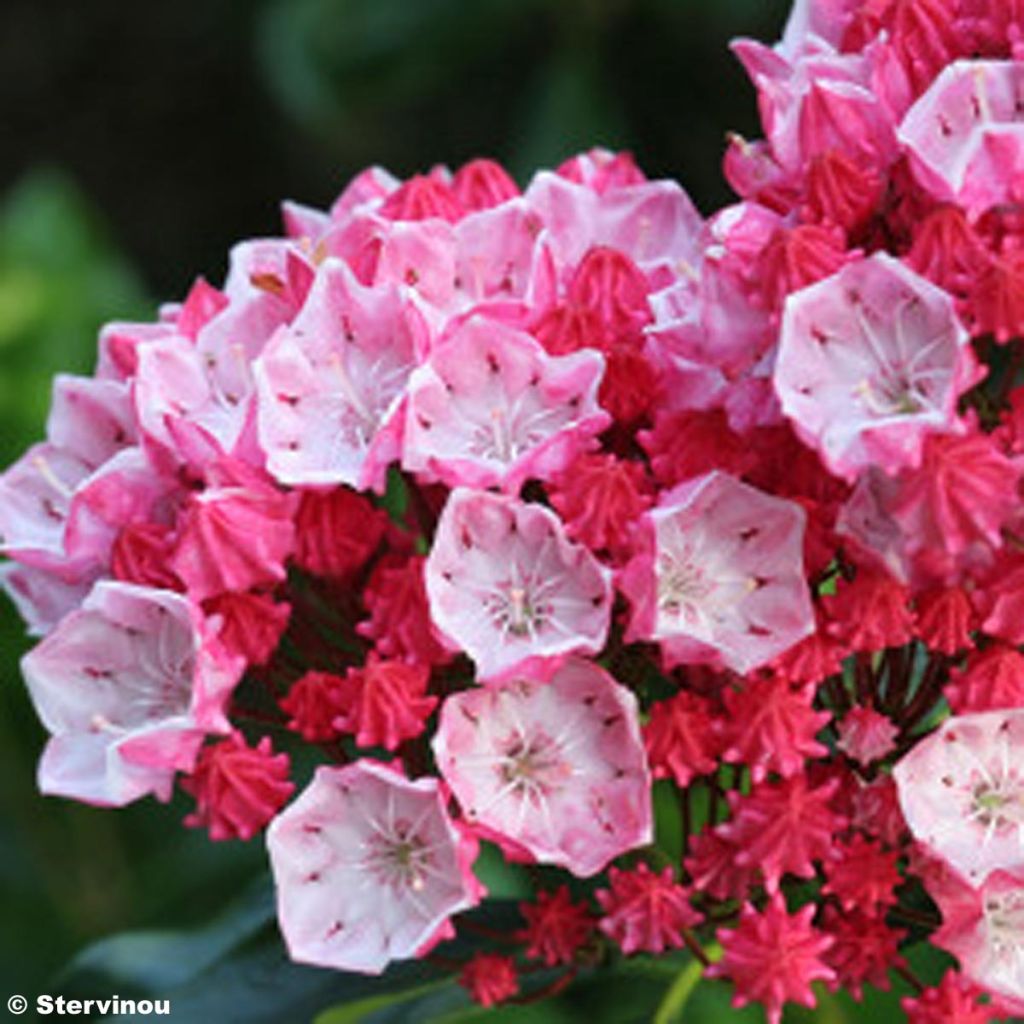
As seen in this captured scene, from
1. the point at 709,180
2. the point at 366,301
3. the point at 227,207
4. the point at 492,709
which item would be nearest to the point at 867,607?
the point at 492,709

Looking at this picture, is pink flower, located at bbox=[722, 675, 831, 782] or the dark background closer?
pink flower, located at bbox=[722, 675, 831, 782]

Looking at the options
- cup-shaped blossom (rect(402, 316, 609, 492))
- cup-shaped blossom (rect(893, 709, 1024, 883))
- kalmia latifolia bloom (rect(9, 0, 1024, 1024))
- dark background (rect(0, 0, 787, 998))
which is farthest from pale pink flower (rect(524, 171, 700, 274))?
dark background (rect(0, 0, 787, 998))

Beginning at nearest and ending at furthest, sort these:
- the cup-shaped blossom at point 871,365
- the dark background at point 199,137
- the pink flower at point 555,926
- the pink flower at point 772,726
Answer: the cup-shaped blossom at point 871,365 < the pink flower at point 772,726 < the pink flower at point 555,926 < the dark background at point 199,137

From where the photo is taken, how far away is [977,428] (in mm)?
1161

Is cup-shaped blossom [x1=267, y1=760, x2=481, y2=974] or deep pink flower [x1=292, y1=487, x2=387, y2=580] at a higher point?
deep pink flower [x1=292, y1=487, x2=387, y2=580]

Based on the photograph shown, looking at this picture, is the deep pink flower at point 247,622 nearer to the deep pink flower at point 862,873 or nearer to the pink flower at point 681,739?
the pink flower at point 681,739

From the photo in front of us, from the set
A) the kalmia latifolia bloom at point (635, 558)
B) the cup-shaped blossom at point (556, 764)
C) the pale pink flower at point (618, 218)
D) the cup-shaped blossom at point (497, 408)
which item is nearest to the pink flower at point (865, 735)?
the kalmia latifolia bloom at point (635, 558)

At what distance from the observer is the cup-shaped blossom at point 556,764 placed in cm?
124

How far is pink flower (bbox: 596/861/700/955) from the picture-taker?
1.27 m

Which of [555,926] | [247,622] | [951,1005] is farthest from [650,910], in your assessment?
[247,622]

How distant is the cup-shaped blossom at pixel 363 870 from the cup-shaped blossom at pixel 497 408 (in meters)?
0.18

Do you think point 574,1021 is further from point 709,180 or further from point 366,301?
point 709,180

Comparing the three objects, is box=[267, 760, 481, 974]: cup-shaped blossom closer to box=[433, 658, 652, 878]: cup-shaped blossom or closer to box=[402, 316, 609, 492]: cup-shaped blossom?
box=[433, 658, 652, 878]: cup-shaped blossom

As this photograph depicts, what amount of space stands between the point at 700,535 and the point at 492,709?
0.16m
